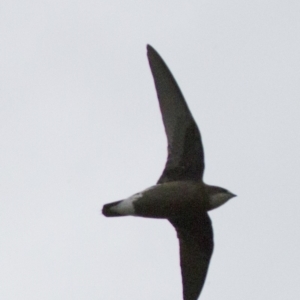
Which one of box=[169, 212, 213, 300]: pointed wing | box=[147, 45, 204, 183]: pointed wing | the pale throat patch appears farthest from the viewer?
box=[169, 212, 213, 300]: pointed wing

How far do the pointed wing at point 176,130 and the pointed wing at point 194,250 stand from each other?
61cm

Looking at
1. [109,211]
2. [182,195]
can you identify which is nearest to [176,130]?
[182,195]

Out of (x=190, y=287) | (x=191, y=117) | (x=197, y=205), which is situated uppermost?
(x=191, y=117)

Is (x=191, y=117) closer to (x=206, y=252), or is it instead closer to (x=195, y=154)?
(x=195, y=154)

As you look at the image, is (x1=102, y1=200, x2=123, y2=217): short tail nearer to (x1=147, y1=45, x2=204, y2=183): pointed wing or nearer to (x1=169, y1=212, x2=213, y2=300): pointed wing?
(x1=147, y1=45, x2=204, y2=183): pointed wing

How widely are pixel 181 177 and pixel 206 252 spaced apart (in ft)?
3.48

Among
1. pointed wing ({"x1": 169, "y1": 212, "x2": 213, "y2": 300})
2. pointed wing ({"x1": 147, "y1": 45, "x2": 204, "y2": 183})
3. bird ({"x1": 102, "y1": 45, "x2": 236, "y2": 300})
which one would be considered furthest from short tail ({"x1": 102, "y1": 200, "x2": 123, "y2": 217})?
pointed wing ({"x1": 169, "y1": 212, "x2": 213, "y2": 300})

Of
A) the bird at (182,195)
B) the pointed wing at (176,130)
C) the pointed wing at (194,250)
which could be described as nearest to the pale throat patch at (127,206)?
the bird at (182,195)

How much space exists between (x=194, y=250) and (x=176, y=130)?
147 centimetres

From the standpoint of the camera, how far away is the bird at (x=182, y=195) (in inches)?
550

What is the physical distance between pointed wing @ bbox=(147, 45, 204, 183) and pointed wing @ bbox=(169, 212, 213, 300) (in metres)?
0.61

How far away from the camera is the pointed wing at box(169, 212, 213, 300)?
47.8 feet

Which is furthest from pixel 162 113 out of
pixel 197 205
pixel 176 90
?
pixel 197 205

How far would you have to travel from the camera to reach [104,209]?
14023 millimetres
